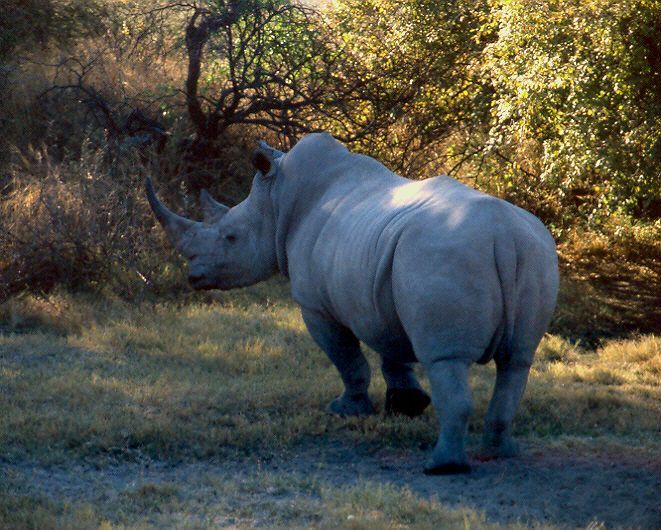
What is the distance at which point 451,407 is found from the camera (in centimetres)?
623

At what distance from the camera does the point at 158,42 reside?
14633 millimetres

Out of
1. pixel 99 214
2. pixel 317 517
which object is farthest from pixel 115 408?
pixel 99 214

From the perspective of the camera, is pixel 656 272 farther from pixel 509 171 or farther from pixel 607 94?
pixel 607 94

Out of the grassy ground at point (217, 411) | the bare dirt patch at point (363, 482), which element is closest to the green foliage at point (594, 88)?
the grassy ground at point (217, 411)

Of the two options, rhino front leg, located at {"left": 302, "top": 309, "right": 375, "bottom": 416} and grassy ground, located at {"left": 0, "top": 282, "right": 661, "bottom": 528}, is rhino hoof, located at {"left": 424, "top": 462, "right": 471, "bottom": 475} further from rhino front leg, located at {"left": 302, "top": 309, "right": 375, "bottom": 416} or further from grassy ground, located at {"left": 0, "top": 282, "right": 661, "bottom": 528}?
rhino front leg, located at {"left": 302, "top": 309, "right": 375, "bottom": 416}

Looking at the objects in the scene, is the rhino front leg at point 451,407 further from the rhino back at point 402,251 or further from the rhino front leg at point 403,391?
the rhino front leg at point 403,391

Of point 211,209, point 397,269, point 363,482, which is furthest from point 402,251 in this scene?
point 211,209

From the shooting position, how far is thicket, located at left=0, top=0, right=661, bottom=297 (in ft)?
36.6

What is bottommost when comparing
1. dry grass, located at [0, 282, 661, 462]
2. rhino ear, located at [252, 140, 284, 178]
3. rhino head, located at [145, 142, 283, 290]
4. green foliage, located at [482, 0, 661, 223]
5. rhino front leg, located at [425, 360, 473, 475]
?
dry grass, located at [0, 282, 661, 462]

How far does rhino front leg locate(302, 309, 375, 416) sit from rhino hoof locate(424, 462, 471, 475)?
1437 mm

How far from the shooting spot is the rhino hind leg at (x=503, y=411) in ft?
21.7

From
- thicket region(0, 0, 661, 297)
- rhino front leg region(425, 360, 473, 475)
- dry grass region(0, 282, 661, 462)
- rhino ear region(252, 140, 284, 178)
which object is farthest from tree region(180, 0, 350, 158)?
rhino front leg region(425, 360, 473, 475)

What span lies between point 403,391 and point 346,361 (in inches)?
16.1

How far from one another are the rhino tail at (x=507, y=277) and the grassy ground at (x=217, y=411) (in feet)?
3.27
